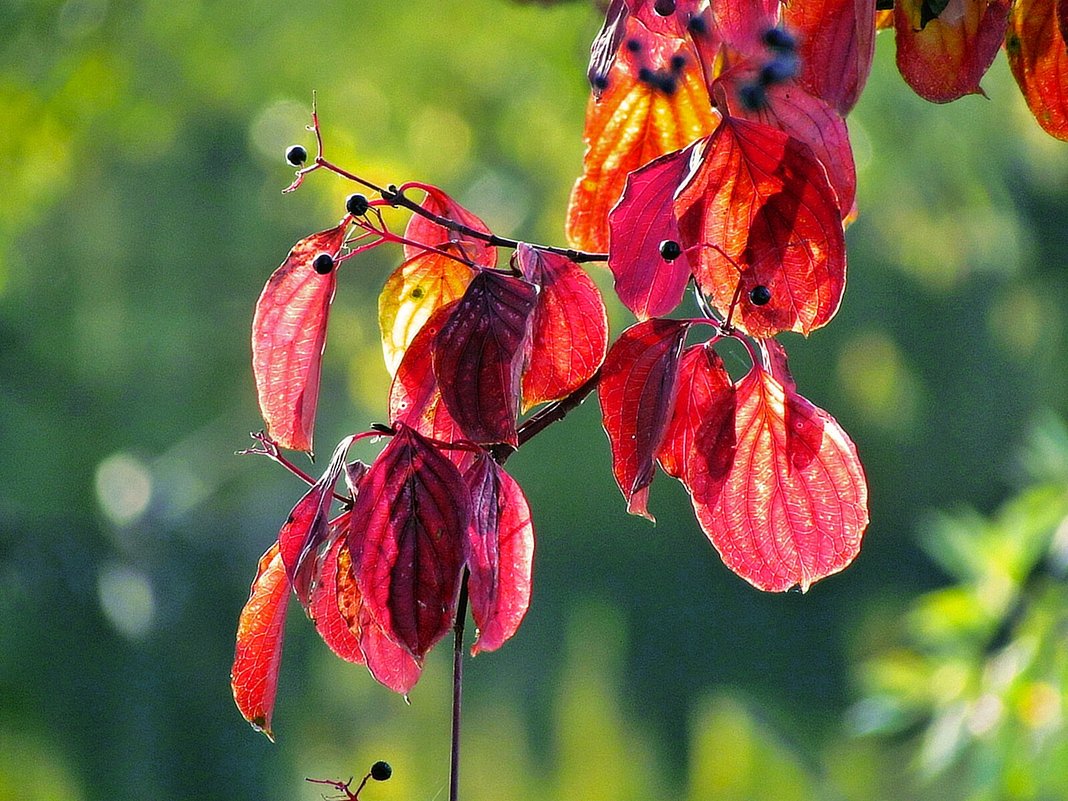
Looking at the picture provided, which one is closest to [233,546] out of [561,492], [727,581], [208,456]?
[208,456]

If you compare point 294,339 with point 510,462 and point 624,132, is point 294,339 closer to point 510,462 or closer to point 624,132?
point 624,132

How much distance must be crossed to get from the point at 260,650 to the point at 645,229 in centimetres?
14

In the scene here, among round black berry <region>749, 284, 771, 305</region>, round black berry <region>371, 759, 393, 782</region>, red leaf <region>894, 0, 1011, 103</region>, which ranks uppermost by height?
red leaf <region>894, 0, 1011, 103</region>

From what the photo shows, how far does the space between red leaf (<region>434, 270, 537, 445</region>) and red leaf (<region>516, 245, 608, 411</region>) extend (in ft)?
0.09

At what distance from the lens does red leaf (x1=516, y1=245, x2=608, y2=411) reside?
0.95 ft

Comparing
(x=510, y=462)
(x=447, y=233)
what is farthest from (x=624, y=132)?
(x=510, y=462)

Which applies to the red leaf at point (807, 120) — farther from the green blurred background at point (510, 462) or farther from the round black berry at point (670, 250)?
the green blurred background at point (510, 462)

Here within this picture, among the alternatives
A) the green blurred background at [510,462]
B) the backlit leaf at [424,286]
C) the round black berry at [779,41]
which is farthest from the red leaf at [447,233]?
the green blurred background at [510,462]

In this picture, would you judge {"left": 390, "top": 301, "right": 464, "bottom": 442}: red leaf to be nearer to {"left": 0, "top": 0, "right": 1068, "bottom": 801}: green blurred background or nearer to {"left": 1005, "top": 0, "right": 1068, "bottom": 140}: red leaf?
{"left": 1005, "top": 0, "right": 1068, "bottom": 140}: red leaf

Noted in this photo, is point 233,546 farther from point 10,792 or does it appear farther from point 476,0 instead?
point 476,0

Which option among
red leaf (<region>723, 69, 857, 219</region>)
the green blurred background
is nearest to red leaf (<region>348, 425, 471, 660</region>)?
red leaf (<region>723, 69, 857, 219</region>)

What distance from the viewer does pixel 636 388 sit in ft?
0.91

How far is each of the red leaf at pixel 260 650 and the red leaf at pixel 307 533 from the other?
1 centimetres

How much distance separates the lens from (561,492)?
482cm
